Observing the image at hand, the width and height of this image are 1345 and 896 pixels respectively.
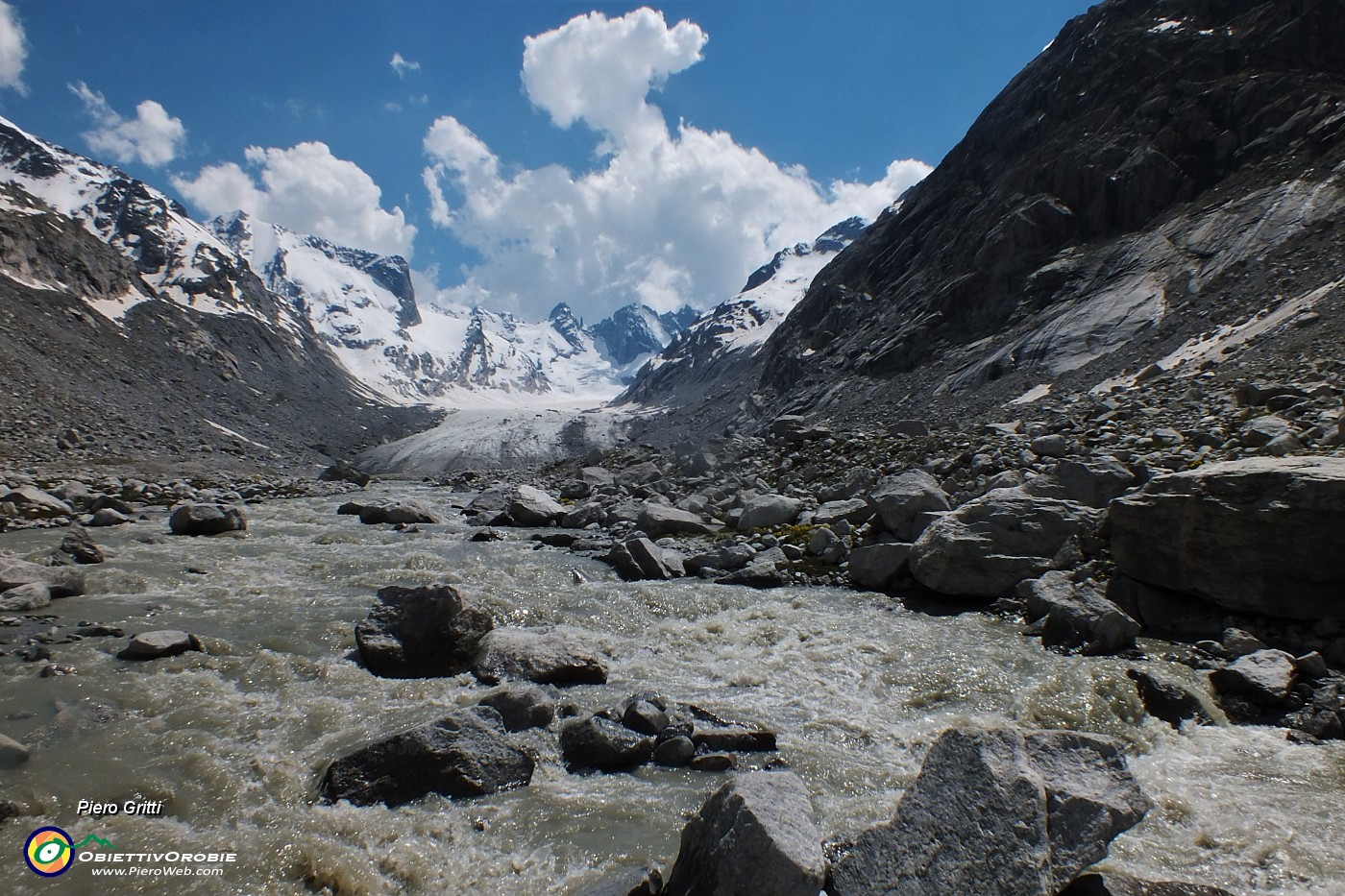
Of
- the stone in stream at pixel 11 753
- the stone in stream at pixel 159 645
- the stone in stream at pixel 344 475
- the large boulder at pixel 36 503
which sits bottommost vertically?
the stone in stream at pixel 11 753

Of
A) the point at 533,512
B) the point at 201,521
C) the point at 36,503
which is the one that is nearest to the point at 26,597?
the point at 201,521

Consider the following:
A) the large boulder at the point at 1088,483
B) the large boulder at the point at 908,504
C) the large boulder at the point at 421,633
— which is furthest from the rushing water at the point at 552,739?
the large boulder at the point at 1088,483

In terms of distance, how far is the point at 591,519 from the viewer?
2298 cm

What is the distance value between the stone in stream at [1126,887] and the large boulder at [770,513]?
557 inches

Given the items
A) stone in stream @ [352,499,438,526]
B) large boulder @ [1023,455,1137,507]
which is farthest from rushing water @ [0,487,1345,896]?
stone in stream @ [352,499,438,526]

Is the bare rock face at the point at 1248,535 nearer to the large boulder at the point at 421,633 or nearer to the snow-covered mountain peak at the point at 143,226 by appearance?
the large boulder at the point at 421,633

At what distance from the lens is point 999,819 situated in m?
4.15

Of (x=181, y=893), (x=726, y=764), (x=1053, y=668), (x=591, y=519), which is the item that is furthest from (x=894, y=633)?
(x=591, y=519)

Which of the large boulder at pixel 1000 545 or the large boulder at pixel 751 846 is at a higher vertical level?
the large boulder at pixel 1000 545

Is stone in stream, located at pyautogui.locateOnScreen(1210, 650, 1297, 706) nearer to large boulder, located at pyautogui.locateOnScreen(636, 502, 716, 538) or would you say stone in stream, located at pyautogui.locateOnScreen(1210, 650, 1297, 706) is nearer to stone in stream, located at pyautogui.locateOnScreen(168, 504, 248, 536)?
large boulder, located at pyautogui.locateOnScreen(636, 502, 716, 538)

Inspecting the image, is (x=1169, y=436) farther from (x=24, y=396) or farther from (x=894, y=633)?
(x=24, y=396)

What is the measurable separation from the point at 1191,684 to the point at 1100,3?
83.2 metres

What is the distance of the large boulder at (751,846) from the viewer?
4086 millimetres

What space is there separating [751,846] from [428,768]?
3.32 metres
